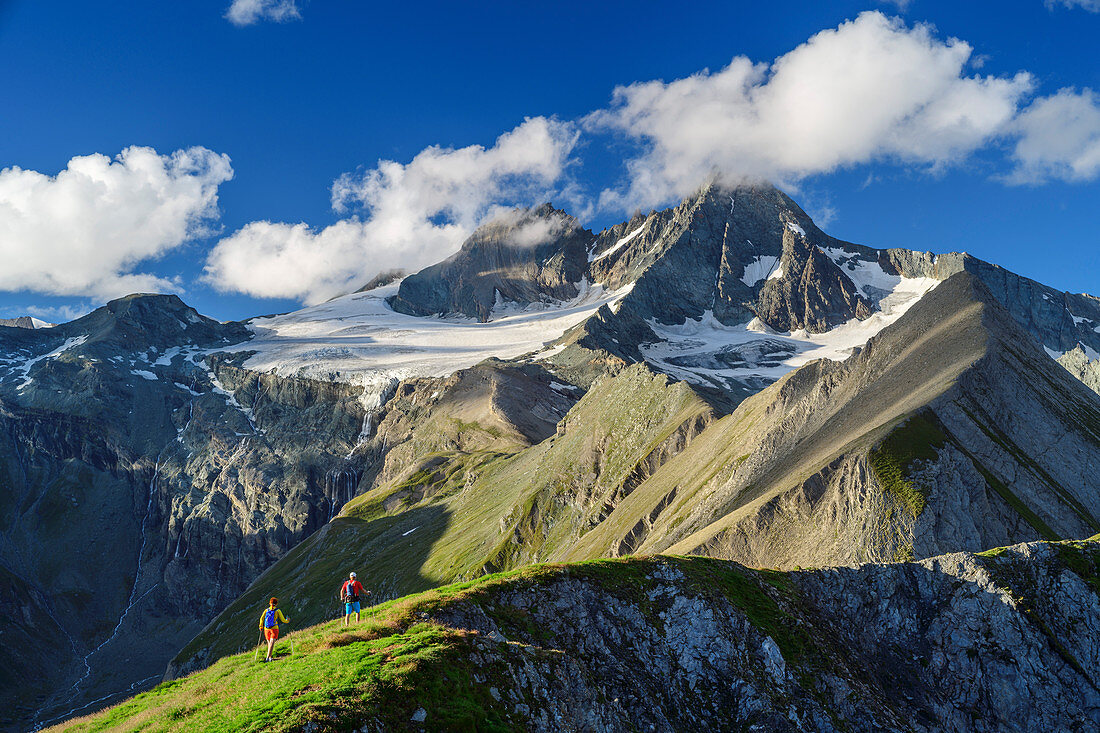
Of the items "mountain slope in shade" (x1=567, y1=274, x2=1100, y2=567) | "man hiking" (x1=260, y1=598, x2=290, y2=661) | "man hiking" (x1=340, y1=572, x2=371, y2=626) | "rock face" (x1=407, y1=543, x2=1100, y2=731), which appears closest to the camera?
"rock face" (x1=407, y1=543, x2=1100, y2=731)

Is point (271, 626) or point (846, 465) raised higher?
point (271, 626)

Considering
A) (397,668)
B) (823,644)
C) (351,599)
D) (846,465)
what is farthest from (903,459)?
(397,668)

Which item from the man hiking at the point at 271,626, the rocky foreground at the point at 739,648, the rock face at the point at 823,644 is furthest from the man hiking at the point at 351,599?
the rock face at the point at 823,644

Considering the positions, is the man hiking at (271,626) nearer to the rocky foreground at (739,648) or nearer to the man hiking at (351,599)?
the rocky foreground at (739,648)

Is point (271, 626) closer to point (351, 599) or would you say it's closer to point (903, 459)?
point (351, 599)

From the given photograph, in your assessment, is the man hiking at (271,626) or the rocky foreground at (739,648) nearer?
the rocky foreground at (739,648)

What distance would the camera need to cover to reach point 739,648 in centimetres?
2550

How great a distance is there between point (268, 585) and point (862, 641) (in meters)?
132

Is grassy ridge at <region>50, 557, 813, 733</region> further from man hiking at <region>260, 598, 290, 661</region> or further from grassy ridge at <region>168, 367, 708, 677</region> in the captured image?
grassy ridge at <region>168, 367, 708, 677</region>

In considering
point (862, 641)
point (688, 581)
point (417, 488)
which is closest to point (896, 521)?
point (862, 641)

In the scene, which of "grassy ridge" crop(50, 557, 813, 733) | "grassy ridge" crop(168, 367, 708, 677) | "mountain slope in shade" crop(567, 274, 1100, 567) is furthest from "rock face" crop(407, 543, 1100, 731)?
"grassy ridge" crop(168, 367, 708, 677)

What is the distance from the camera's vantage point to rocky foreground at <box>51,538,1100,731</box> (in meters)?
21.2

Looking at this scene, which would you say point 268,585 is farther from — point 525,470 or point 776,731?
point 776,731

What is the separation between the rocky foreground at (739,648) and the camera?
21172mm
